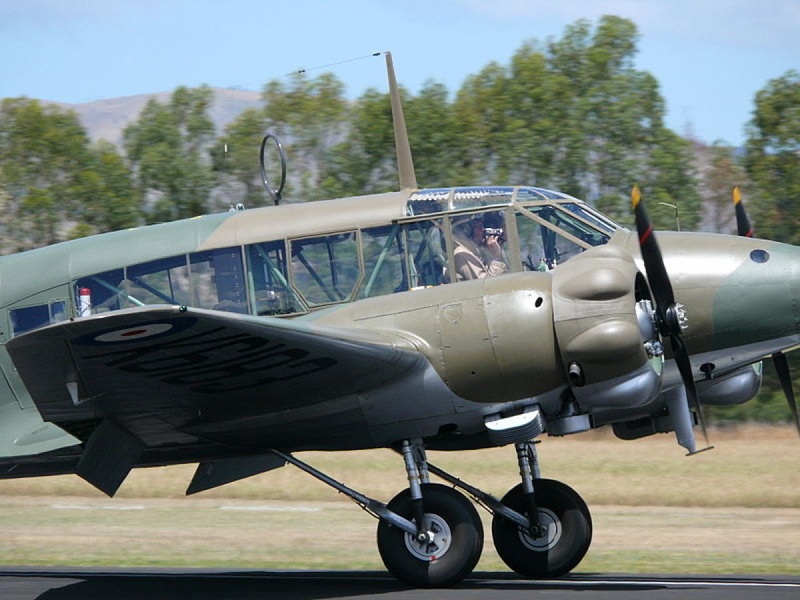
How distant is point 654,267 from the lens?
9172 mm

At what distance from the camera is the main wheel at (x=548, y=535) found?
33.7 feet

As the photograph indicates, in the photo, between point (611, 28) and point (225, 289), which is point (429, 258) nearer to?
point (225, 289)

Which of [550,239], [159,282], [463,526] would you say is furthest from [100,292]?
[550,239]

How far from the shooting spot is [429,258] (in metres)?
10.2

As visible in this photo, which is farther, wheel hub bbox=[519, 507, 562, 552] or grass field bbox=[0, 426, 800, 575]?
grass field bbox=[0, 426, 800, 575]

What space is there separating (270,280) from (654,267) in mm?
3343

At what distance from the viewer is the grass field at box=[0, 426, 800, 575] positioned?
13000 millimetres

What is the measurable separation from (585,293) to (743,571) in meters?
3.74

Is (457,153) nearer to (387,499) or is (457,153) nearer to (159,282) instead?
(387,499)

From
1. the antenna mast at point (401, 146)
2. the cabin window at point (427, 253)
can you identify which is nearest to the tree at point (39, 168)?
the antenna mast at point (401, 146)

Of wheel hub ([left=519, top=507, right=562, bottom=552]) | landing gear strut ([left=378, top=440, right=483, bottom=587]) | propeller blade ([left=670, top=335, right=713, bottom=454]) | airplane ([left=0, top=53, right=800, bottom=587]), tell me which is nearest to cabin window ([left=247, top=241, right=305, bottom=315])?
airplane ([left=0, top=53, right=800, bottom=587])

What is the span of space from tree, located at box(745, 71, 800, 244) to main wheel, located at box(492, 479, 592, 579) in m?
21.6

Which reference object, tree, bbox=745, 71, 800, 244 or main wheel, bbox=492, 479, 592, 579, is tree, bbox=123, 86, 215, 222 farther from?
main wheel, bbox=492, 479, 592, 579

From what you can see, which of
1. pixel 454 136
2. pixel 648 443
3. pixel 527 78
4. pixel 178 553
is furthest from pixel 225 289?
pixel 527 78
